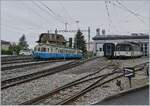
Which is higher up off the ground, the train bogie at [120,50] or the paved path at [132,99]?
the train bogie at [120,50]

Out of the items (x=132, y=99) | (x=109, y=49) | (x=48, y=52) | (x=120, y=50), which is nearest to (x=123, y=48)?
(x=120, y=50)

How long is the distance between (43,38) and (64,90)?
36291mm

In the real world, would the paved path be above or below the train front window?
below

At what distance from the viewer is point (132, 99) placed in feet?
29.7

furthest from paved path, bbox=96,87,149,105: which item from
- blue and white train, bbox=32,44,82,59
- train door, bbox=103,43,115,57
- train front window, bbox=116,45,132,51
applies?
train door, bbox=103,43,115,57

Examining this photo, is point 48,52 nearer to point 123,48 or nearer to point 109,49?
point 109,49

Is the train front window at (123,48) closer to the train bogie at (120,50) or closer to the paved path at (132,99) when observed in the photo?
the train bogie at (120,50)

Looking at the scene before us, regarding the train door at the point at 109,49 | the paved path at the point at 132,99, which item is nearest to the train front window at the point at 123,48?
the train door at the point at 109,49

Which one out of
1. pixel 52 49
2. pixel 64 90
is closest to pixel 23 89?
pixel 64 90

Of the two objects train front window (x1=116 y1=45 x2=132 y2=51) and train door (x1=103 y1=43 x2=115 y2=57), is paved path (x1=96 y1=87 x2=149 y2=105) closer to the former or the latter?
train front window (x1=116 y1=45 x2=132 y2=51)

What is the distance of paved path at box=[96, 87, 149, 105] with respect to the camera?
861 cm

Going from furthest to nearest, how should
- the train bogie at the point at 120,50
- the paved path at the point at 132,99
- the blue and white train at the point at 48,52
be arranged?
the train bogie at the point at 120,50 < the blue and white train at the point at 48,52 < the paved path at the point at 132,99

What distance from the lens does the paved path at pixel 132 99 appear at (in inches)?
339

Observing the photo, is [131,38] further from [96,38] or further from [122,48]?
[122,48]
